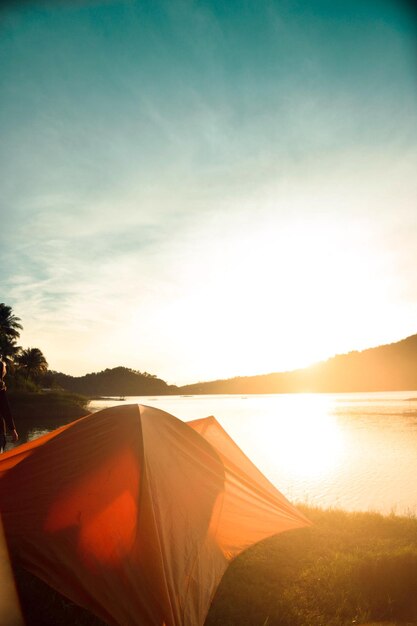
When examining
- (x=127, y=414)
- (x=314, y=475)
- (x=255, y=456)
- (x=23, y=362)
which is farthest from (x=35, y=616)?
(x=23, y=362)

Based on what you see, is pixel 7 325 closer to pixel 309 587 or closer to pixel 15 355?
pixel 15 355

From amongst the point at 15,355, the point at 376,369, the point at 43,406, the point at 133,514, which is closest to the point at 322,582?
the point at 133,514

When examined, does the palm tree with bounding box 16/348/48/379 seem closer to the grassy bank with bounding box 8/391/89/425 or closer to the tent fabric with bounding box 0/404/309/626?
the grassy bank with bounding box 8/391/89/425

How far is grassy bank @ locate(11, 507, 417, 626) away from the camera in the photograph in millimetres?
4320

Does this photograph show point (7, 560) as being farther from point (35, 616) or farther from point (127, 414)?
point (127, 414)

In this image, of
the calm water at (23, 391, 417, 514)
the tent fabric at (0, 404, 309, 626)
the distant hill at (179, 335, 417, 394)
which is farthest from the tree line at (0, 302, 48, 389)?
the distant hill at (179, 335, 417, 394)

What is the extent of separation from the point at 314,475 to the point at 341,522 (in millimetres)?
8617

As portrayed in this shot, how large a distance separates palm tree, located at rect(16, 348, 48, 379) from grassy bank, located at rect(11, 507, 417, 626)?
7292 cm

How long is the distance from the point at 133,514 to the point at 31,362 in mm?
74020

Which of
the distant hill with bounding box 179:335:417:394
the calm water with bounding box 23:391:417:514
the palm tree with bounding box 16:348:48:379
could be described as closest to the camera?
the calm water with bounding box 23:391:417:514

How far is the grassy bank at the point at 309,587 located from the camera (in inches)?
170

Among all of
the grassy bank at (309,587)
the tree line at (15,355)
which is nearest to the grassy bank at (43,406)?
the tree line at (15,355)

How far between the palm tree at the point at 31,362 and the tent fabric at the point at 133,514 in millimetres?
72166

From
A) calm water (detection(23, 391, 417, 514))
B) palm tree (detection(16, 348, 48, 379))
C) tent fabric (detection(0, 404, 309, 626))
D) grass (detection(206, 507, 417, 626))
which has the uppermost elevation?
palm tree (detection(16, 348, 48, 379))
